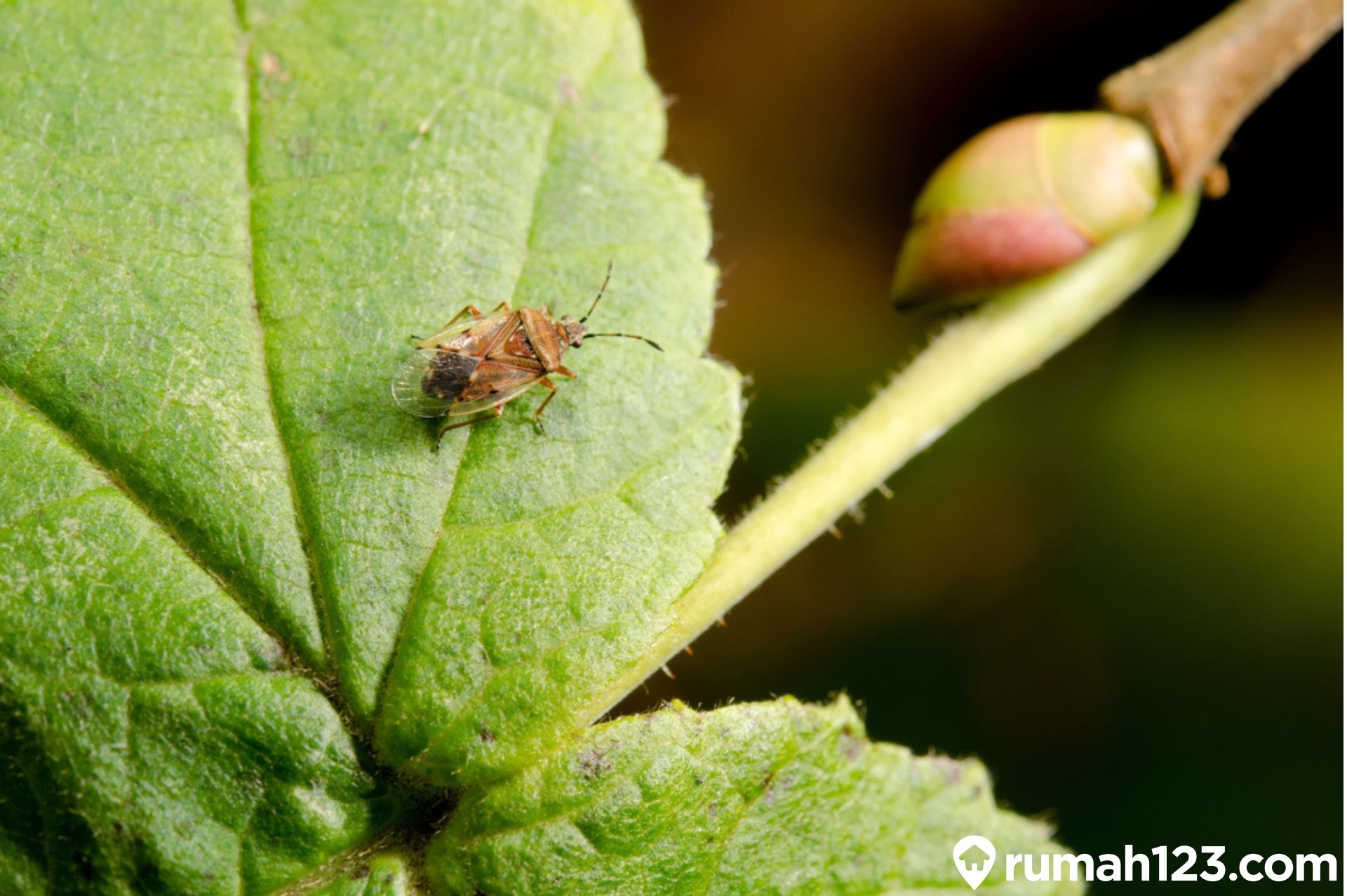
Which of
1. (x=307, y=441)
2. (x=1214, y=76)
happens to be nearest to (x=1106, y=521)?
(x=1214, y=76)

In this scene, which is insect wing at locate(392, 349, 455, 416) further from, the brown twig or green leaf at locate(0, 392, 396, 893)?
the brown twig

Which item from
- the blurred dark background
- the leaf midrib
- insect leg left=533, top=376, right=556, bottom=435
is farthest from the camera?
the blurred dark background

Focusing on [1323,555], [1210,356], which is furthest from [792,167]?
[1323,555]

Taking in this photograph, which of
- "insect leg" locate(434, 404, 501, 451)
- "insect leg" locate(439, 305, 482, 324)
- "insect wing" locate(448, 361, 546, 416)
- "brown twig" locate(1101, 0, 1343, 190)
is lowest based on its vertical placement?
"insect leg" locate(434, 404, 501, 451)

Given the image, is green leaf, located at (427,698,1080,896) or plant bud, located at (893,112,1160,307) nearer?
green leaf, located at (427,698,1080,896)

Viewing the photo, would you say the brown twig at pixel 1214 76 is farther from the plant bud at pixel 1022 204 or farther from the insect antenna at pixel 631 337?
the insect antenna at pixel 631 337

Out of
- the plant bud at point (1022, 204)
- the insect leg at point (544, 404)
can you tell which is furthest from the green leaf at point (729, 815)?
the plant bud at point (1022, 204)

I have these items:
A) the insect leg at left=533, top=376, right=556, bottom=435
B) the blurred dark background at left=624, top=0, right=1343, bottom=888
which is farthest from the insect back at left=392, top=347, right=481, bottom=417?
the blurred dark background at left=624, top=0, right=1343, bottom=888

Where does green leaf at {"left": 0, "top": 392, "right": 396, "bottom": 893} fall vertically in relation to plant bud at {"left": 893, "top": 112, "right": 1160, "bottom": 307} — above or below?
below
